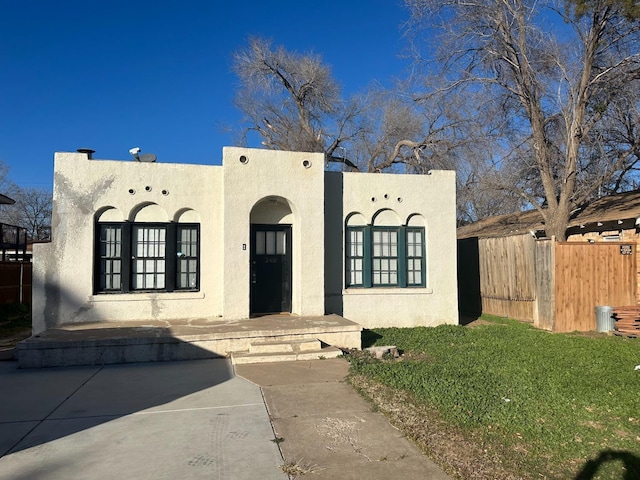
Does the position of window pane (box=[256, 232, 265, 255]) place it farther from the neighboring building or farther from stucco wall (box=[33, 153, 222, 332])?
stucco wall (box=[33, 153, 222, 332])

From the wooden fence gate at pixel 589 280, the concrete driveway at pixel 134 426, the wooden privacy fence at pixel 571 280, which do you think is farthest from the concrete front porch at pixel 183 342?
the wooden fence gate at pixel 589 280

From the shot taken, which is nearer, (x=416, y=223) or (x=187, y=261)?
(x=187, y=261)

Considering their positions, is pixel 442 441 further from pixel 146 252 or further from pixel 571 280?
pixel 571 280

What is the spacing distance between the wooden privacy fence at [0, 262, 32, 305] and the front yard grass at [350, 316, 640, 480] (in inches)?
515

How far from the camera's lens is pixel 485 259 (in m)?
14.7

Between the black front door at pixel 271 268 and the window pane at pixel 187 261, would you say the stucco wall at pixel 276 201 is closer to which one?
the black front door at pixel 271 268

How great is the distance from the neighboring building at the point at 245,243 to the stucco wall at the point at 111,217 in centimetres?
2

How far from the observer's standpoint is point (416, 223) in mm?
12523

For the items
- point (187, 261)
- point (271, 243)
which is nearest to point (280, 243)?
point (271, 243)

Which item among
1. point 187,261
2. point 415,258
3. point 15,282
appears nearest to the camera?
point 187,261

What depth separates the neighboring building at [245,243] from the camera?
10.3 meters

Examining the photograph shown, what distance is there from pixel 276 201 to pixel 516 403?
728cm

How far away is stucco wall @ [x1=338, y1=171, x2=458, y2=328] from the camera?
1194 cm

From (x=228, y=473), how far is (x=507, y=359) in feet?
19.7
